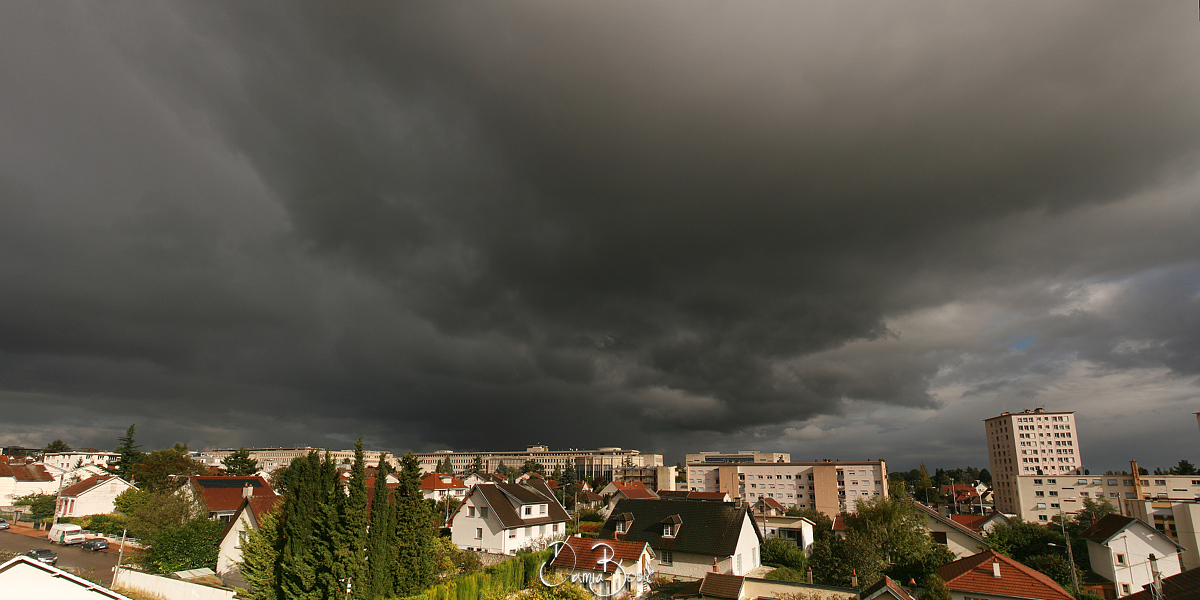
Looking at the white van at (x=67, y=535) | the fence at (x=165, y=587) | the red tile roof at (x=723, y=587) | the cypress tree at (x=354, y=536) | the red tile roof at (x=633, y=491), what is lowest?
the red tile roof at (x=633, y=491)

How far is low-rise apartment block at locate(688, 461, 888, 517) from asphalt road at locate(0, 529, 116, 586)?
9580 centimetres

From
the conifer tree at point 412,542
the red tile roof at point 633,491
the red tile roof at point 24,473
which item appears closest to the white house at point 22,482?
the red tile roof at point 24,473

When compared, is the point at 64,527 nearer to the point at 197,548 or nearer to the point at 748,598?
the point at 197,548

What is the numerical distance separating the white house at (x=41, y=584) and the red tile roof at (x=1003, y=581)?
3664 cm

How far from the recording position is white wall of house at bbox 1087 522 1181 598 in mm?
40250

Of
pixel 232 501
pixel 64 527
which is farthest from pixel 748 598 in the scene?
pixel 64 527

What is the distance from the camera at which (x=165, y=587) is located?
1198 inches

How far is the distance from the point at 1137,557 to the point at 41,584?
61073 mm

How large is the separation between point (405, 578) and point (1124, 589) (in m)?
51.0

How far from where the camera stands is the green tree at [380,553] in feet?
87.4

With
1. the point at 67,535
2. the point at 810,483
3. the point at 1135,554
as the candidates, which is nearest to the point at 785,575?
the point at 1135,554

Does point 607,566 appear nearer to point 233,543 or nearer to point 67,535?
point 233,543

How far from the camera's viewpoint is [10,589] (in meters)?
11.8

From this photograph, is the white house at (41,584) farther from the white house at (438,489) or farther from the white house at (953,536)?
the white house at (438,489)
